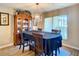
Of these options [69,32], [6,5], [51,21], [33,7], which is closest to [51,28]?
[51,21]

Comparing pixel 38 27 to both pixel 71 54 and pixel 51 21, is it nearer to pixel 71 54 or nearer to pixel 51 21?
pixel 51 21

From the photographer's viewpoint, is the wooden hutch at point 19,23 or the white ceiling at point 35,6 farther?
the wooden hutch at point 19,23

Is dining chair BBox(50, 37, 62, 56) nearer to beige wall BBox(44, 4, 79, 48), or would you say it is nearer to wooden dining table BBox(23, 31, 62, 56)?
wooden dining table BBox(23, 31, 62, 56)

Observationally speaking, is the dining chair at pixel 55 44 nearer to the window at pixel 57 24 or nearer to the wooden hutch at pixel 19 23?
the window at pixel 57 24

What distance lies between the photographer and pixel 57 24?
1.93m

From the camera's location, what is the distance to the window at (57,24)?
6.21ft

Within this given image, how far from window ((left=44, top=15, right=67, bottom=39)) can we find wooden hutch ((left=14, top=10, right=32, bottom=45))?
35 cm

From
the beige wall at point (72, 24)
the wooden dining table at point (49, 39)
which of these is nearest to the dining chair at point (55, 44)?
the wooden dining table at point (49, 39)

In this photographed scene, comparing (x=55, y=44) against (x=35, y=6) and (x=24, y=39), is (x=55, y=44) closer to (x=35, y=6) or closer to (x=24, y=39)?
(x=24, y=39)

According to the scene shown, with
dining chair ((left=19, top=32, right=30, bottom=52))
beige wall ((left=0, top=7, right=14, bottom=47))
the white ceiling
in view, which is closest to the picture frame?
beige wall ((left=0, top=7, right=14, bottom=47))

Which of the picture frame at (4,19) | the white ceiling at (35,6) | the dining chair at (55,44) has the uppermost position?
the white ceiling at (35,6)

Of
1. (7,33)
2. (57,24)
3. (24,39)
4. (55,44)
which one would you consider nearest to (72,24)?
(57,24)

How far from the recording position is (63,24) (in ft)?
6.27

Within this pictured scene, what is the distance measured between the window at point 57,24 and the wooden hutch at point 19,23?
0.35 m
